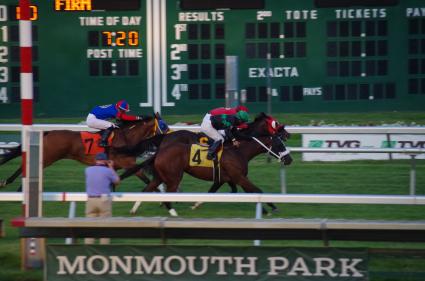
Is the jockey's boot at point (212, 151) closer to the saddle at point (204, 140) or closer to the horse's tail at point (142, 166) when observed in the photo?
the saddle at point (204, 140)

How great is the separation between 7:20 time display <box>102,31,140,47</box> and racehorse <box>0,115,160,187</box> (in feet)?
15.8

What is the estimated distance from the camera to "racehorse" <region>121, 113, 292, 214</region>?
33.7ft

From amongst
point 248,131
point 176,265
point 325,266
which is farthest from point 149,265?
point 248,131

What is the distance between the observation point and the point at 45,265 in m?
6.96

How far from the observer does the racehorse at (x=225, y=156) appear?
10258mm

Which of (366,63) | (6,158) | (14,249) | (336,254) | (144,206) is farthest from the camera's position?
(366,63)

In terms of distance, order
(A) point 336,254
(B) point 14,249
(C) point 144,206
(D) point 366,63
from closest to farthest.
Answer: (A) point 336,254 → (B) point 14,249 → (C) point 144,206 → (D) point 366,63

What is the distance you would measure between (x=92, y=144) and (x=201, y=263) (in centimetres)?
502

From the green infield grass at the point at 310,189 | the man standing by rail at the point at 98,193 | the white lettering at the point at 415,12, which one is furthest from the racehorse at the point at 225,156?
the white lettering at the point at 415,12

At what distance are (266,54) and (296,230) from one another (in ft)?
32.0

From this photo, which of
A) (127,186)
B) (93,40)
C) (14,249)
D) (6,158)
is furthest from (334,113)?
(14,249)

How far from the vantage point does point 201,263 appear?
688 cm

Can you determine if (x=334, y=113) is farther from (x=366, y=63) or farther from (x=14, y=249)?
(x=14, y=249)

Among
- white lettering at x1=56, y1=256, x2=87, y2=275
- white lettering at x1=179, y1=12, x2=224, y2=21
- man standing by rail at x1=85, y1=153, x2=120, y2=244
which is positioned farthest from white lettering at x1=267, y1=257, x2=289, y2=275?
white lettering at x1=179, y1=12, x2=224, y2=21
